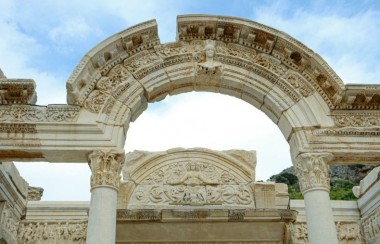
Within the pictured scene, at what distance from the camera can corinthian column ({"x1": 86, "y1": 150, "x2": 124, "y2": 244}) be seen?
302 inches

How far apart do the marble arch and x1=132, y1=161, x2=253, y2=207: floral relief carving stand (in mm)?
3418

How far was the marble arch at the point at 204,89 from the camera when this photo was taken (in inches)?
334

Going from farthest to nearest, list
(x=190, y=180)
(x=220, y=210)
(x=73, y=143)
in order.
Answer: (x=190, y=180), (x=220, y=210), (x=73, y=143)

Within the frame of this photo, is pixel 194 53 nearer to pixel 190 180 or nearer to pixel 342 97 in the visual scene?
pixel 342 97

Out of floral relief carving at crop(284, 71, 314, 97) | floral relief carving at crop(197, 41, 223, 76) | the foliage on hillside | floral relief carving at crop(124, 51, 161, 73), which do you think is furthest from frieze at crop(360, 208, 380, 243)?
the foliage on hillside

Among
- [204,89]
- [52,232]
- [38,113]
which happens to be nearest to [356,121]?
[204,89]

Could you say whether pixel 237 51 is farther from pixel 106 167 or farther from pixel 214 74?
pixel 106 167

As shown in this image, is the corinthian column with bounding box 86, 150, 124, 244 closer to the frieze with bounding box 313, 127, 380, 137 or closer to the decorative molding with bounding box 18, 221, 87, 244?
the frieze with bounding box 313, 127, 380, 137

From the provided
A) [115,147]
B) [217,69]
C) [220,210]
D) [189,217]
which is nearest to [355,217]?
[220,210]

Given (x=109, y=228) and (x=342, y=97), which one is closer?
(x=109, y=228)

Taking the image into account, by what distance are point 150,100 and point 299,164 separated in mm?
3031

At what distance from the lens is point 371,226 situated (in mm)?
11281

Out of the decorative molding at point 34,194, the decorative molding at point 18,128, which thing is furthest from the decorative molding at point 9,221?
the decorative molding at point 18,128

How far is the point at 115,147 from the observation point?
8469 millimetres
